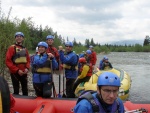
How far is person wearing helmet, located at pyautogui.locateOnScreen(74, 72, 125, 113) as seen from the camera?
7.50 feet

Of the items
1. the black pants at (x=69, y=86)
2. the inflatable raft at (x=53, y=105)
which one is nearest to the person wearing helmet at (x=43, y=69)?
the inflatable raft at (x=53, y=105)

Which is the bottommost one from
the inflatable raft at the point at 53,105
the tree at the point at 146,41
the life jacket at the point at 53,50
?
the inflatable raft at the point at 53,105

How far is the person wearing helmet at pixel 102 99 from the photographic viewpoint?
90.0 inches

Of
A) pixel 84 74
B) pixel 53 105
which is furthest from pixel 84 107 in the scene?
pixel 84 74

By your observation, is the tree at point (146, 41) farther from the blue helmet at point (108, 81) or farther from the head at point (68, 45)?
the blue helmet at point (108, 81)

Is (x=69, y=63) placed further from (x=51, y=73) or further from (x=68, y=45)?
(x=51, y=73)

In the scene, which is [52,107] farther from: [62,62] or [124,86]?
[124,86]

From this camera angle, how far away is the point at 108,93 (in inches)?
90.1

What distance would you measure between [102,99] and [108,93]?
0.31ft

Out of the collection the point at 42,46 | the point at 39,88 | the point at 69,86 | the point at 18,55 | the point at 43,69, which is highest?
the point at 42,46

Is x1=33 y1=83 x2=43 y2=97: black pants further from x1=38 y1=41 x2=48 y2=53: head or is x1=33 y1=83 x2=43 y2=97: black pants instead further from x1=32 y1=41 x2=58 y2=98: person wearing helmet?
x1=38 y1=41 x2=48 y2=53: head

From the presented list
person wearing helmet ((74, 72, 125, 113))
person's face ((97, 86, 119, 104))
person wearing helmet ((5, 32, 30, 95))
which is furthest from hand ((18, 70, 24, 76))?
person's face ((97, 86, 119, 104))

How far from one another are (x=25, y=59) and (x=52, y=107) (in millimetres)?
1442

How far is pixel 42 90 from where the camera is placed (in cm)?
497
